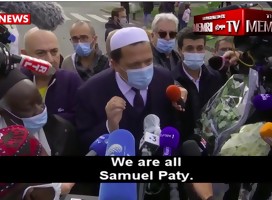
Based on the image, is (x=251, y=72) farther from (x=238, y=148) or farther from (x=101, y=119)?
(x=101, y=119)

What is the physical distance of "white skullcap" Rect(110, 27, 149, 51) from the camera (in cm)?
131

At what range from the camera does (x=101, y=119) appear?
138 centimetres

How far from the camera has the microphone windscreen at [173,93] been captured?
1394 mm

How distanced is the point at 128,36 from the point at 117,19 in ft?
0.22

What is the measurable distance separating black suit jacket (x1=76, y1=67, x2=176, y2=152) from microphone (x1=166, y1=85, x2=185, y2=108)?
0.04 ft

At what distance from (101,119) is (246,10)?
484 mm

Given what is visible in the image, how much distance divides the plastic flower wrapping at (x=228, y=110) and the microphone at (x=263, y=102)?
0.02m

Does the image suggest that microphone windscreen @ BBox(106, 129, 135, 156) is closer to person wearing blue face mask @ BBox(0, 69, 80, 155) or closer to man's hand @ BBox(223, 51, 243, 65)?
person wearing blue face mask @ BBox(0, 69, 80, 155)

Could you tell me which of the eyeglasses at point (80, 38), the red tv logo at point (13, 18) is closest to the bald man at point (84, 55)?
the eyeglasses at point (80, 38)

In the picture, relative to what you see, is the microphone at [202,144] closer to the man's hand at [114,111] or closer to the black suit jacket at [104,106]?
the black suit jacket at [104,106]

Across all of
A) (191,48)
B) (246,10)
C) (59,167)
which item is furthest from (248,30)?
(59,167)

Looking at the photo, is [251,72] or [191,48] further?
[191,48]

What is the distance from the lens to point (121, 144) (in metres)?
1.23

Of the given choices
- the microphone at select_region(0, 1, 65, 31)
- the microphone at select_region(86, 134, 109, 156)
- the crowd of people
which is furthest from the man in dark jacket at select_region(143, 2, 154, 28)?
the microphone at select_region(86, 134, 109, 156)
